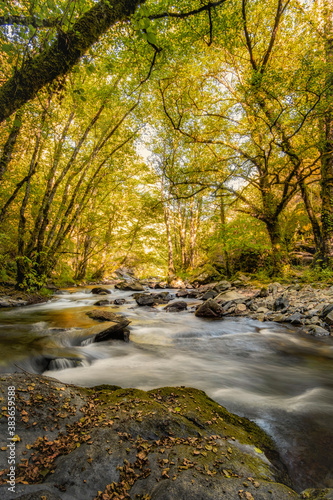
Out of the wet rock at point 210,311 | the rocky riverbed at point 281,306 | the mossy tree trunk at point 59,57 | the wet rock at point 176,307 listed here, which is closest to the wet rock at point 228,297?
the rocky riverbed at point 281,306

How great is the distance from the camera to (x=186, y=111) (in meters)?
9.06

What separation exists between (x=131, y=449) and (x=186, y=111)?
33.8 ft

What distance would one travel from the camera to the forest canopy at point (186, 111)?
3619 mm

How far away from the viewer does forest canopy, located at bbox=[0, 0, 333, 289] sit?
3.62 m

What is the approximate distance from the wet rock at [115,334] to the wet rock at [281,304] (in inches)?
202

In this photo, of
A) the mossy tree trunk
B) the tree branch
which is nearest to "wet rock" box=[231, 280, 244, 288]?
the mossy tree trunk

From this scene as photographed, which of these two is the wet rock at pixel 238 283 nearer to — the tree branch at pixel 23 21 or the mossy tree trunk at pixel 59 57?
the mossy tree trunk at pixel 59 57

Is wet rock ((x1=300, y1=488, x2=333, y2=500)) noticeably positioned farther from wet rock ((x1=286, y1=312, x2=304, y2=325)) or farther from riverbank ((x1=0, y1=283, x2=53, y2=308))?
riverbank ((x1=0, y1=283, x2=53, y2=308))

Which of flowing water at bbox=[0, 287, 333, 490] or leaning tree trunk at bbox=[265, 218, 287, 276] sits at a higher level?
leaning tree trunk at bbox=[265, 218, 287, 276]

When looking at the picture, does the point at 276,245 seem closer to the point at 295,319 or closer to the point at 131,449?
the point at 295,319

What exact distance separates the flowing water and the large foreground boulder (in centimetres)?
46

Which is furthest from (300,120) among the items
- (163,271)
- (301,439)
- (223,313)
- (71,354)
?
(163,271)

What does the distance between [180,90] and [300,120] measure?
4722 mm

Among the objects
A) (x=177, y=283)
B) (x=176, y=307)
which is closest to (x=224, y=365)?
(x=176, y=307)
